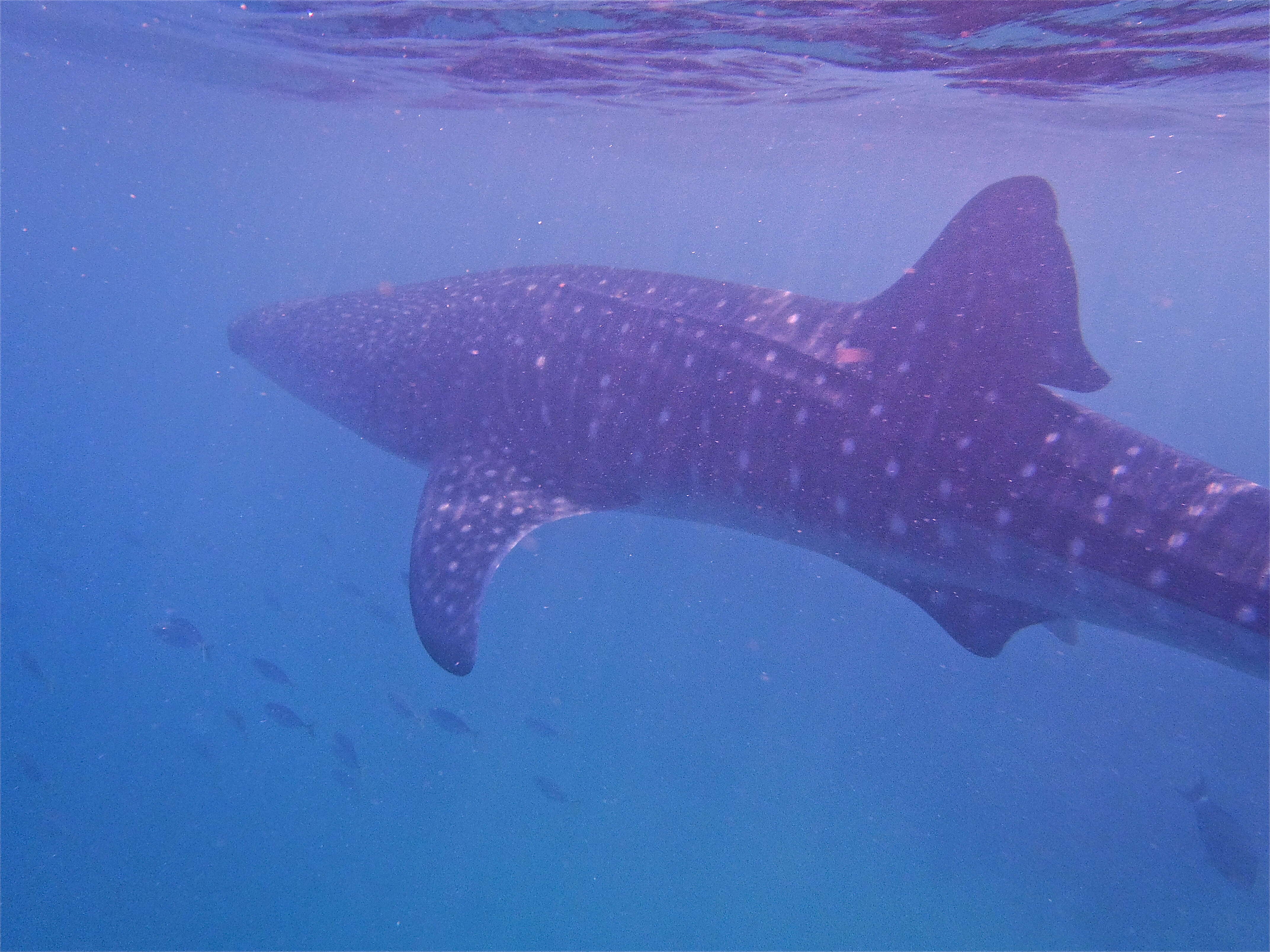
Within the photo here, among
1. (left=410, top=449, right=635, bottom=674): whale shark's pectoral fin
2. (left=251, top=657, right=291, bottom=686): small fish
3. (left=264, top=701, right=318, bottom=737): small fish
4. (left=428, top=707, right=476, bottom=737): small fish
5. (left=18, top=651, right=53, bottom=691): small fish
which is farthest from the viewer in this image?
(left=18, top=651, right=53, bottom=691): small fish

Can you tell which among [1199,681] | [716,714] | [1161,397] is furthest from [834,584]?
[1161,397]

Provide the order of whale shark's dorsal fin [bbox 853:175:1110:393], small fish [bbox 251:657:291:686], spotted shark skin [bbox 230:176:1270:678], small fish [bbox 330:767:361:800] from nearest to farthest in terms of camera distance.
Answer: spotted shark skin [bbox 230:176:1270:678]
whale shark's dorsal fin [bbox 853:175:1110:393]
small fish [bbox 251:657:291:686]
small fish [bbox 330:767:361:800]

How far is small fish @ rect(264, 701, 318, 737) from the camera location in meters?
9.81

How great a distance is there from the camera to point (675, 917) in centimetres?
1512

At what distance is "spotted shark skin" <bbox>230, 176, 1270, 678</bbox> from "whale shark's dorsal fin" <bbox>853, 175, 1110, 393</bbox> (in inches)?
0.4

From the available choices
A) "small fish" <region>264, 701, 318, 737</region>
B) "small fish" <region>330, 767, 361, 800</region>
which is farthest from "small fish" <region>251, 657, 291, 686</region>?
"small fish" <region>330, 767, 361, 800</region>

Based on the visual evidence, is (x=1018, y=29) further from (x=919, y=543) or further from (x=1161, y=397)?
(x=1161, y=397)

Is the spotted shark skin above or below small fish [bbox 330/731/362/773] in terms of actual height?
above

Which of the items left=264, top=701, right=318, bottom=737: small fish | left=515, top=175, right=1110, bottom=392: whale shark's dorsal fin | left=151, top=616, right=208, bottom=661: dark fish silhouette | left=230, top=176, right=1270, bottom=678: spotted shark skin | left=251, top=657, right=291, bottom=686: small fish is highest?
left=515, top=175, right=1110, bottom=392: whale shark's dorsal fin

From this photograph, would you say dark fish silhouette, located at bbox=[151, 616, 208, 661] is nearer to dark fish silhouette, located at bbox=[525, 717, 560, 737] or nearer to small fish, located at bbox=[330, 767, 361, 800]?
dark fish silhouette, located at bbox=[525, 717, 560, 737]

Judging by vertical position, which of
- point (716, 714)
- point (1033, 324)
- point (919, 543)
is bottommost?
point (716, 714)

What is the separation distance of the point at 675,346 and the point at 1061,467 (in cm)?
236

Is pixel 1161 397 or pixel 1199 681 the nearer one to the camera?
pixel 1199 681

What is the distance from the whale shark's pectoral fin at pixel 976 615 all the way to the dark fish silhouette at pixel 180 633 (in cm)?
997
